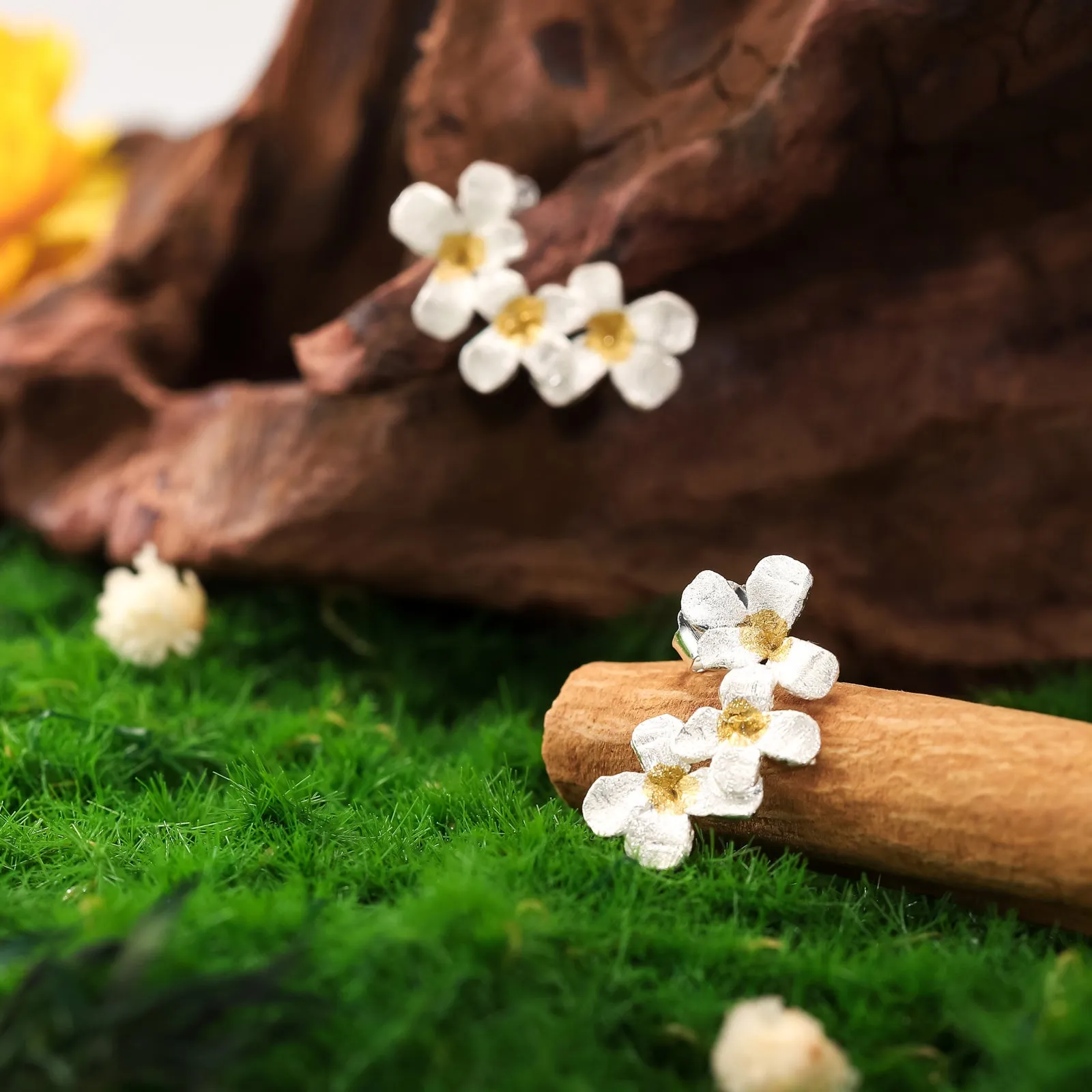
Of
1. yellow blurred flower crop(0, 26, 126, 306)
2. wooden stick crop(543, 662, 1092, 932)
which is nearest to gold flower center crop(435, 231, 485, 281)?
wooden stick crop(543, 662, 1092, 932)

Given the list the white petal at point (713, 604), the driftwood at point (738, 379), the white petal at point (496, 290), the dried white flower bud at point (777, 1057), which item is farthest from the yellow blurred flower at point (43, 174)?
the dried white flower bud at point (777, 1057)

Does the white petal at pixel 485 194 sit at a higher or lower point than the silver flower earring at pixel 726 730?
higher

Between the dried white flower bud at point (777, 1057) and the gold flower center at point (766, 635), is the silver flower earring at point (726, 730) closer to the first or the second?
the gold flower center at point (766, 635)

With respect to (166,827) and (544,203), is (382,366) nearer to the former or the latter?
(544,203)

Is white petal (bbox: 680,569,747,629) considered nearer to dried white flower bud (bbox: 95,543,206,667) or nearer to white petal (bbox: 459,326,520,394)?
white petal (bbox: 459,326,520,394)

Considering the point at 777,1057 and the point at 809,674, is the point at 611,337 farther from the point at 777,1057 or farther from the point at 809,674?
the point at 777,1057

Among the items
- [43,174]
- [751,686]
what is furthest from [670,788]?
[43,174]
